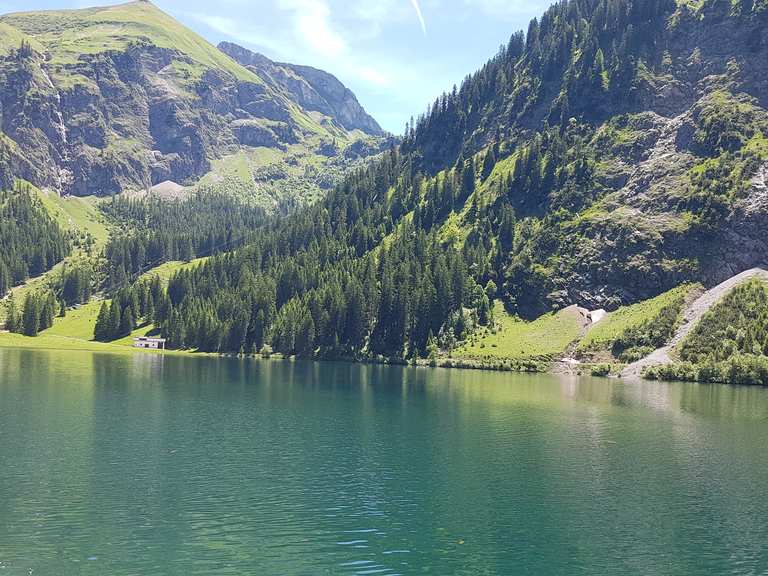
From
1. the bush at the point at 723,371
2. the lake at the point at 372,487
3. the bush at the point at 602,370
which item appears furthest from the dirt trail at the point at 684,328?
the lake at the point at 372,487

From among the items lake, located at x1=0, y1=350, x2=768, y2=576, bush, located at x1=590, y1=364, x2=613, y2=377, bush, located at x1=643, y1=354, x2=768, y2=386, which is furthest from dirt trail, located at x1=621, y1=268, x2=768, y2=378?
lake, located at x1=0, y1=350, x2=768, y2=576

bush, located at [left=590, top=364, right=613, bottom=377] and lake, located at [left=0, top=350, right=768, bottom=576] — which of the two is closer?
lake, located at [left=0, top=350, right=768, bottom=576]

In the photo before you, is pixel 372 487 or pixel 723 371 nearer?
pixel 372 487

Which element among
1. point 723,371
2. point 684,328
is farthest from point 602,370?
point 723,371

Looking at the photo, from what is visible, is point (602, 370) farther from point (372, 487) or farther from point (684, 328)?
point (372, 487)

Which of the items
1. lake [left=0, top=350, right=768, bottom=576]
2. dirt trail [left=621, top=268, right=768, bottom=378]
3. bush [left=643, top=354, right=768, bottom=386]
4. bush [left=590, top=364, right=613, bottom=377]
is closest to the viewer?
lake [left=0, top=350, right=768, bottom=576]

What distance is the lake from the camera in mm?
39688

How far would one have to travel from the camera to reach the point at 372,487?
5566 centimetres

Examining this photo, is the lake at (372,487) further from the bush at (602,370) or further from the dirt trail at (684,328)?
the bush at (602,370)

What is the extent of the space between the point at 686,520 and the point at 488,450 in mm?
26205

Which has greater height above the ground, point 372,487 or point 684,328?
point 684,328

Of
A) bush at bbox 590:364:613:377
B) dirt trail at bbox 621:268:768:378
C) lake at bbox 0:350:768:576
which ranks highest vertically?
dirt trail at bbox 621:268:768:378

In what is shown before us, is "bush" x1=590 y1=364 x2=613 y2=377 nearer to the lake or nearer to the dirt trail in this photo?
the dirt trail

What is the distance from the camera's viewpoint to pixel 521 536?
146 ft
